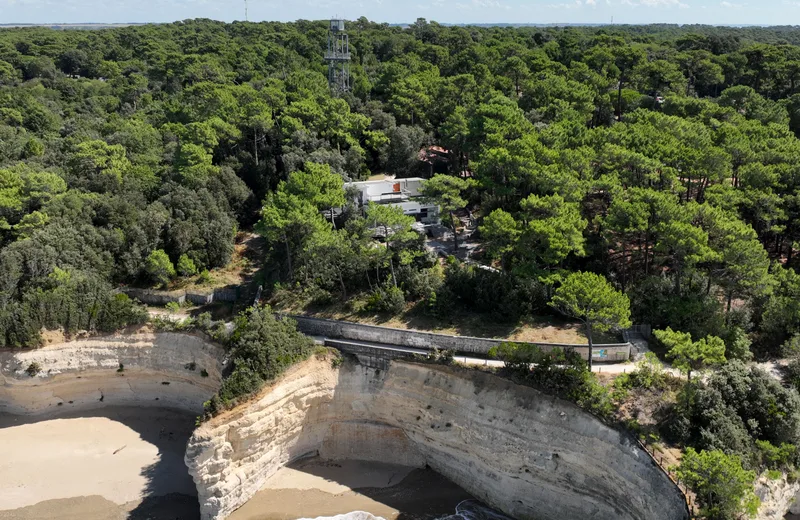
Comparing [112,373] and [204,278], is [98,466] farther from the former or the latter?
[204,278]

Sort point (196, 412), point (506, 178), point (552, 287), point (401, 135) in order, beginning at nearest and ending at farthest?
point (552, 287) → point (196, 412) → point (506, 178) → point (401, 135)

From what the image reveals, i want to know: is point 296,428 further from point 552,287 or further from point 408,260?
point 552,287

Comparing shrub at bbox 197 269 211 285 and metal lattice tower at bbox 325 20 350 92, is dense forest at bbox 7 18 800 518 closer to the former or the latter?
shrub at bbox 197 269 211 285

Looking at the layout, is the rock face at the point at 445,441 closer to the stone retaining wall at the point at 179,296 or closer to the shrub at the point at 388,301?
the shrub at the point at 388,301

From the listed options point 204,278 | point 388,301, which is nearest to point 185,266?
point 204,278

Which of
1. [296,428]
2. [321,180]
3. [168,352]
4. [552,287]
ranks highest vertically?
[321,180]

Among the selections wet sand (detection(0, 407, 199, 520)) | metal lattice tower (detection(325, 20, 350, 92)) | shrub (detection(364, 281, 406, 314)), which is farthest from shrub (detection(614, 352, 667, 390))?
metal lattice tower (detection(325, 20, 350, 92))

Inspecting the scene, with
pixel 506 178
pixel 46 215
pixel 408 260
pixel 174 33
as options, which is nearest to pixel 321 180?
pixel 408 260
